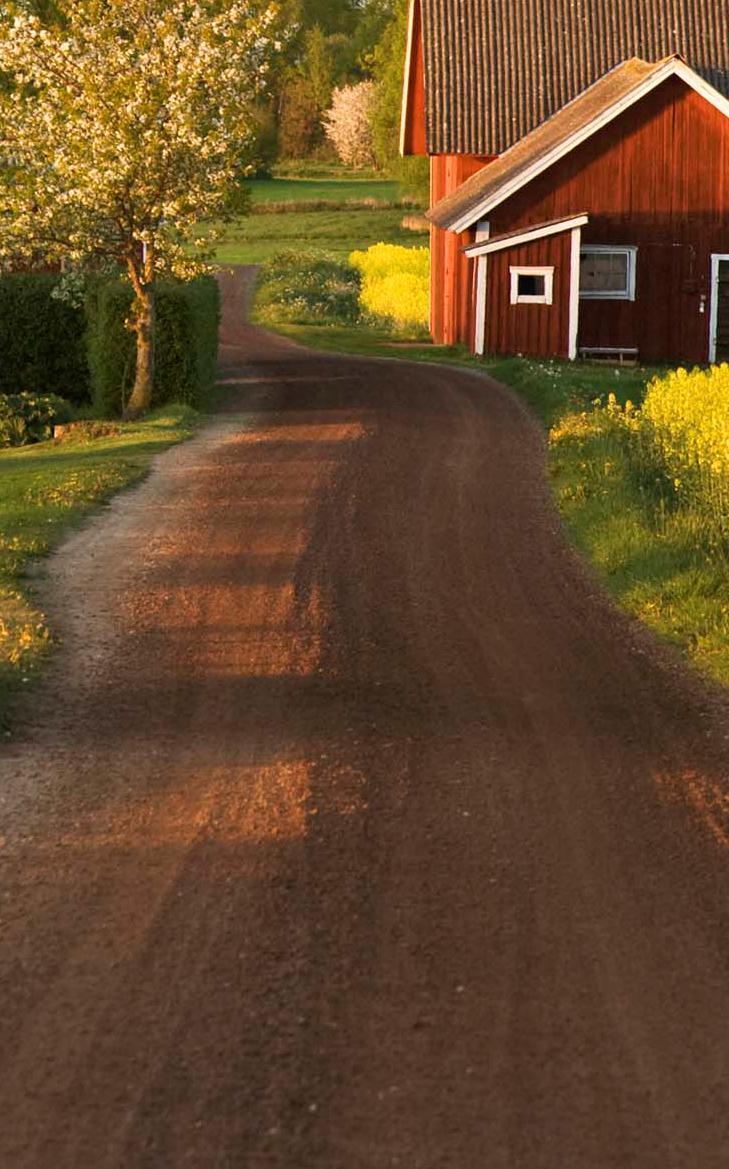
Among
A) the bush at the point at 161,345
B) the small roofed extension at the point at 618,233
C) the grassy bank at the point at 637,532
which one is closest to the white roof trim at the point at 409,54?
the small roofed extension at the point at 618,233

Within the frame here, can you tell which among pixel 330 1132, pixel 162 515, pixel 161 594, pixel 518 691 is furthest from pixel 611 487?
pixel 330 1132

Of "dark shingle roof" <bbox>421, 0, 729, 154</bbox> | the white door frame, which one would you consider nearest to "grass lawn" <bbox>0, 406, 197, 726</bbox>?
the white door frame

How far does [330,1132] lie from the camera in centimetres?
521

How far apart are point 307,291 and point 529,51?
45.6 ft

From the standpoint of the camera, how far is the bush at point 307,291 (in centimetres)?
5230

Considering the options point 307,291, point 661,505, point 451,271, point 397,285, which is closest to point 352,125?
point 307,291

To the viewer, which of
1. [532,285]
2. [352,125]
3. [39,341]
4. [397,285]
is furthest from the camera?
[352,125]

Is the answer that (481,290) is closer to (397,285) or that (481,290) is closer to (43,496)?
(397,285)

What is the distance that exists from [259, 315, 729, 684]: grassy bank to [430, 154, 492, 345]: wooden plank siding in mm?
12412

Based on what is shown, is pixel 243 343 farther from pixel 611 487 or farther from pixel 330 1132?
pixel 330 1132

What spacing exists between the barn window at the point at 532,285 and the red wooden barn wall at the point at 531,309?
96mm

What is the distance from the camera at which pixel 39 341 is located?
106 ft

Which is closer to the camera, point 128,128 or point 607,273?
point 128,128

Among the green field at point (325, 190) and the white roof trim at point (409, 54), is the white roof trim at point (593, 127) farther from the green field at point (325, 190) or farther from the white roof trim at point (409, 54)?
the green field at point (325, 190)
